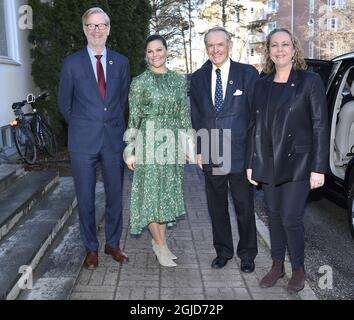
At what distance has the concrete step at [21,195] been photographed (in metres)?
4.72

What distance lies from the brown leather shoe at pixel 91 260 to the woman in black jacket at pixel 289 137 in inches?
64.8

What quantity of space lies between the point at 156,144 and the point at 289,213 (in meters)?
1.31

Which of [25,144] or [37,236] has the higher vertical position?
[25,144]

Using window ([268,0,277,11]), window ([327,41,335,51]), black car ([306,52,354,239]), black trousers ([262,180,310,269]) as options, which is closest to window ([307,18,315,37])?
window ([327,41,335,51])

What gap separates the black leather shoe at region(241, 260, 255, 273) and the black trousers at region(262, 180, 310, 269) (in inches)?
17.6

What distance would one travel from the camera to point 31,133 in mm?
7910

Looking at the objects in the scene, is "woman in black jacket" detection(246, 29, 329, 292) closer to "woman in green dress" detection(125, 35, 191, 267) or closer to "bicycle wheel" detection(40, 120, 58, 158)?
"woman in green dress" detection(125, 35, 191, 267)

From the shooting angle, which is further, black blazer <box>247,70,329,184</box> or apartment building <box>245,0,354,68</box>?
apartment building <box>245,0,354,68</box>

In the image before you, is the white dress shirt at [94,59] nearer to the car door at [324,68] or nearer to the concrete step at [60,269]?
the concrete step at [60,269]

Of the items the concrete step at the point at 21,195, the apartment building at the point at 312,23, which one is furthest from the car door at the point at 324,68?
the apartment building at the point at 312,23

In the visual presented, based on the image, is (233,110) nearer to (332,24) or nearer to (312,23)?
(332,24)

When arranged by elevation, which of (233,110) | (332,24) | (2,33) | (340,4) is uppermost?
(340,4)

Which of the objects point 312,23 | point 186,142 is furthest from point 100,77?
point 312,23

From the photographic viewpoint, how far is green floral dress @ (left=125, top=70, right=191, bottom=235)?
13.4ft
